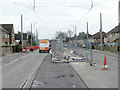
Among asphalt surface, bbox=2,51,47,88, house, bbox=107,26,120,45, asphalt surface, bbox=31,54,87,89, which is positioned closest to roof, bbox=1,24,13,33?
house, bbox=107,26,120,45

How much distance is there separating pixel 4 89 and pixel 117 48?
3548 cm

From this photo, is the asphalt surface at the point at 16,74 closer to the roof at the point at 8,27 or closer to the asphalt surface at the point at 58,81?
the asphalt surface at the point at 58,81

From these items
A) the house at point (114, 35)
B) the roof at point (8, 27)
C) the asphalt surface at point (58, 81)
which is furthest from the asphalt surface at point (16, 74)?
the roof at point (8, 27)

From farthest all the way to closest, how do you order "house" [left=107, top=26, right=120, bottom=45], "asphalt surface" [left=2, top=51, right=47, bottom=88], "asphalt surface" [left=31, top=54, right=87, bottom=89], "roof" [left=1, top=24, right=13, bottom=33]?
"roof" [left=1, top=24, right=13, bottom=33] → "house" [left=107, top=26, right=120, bottom=45] → "asphalt surface" [left=2, top=51, right=47, bottom=88] → "asphalt surface" [left=31, top=54, right=87, bottom=89]

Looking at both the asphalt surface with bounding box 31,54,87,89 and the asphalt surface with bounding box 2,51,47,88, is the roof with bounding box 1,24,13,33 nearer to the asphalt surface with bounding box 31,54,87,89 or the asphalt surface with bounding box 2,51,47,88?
the asphalt surface with bounding box 2,51,47,88

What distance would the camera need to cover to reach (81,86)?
942 centimetres

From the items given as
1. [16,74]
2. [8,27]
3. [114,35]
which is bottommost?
[16,74]

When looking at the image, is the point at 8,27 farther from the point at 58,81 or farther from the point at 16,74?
the point at 58,81

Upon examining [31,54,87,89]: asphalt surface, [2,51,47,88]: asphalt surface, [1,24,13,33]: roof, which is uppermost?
[1,24,13,33]: roof

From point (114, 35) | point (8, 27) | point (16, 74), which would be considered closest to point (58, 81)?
point (16, 74)

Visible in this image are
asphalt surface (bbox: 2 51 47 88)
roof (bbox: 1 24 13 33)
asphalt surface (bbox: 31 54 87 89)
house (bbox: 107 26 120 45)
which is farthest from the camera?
roof (bbox: 1 24 13 33)

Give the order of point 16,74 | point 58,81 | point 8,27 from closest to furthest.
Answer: point 58,81 → point 16,74 → point 8,27

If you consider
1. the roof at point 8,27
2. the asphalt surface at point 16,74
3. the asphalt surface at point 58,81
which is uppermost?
the roof at point 8,27

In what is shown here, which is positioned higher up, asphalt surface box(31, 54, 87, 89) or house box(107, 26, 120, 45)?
house box(107, 26, 120, 45)
